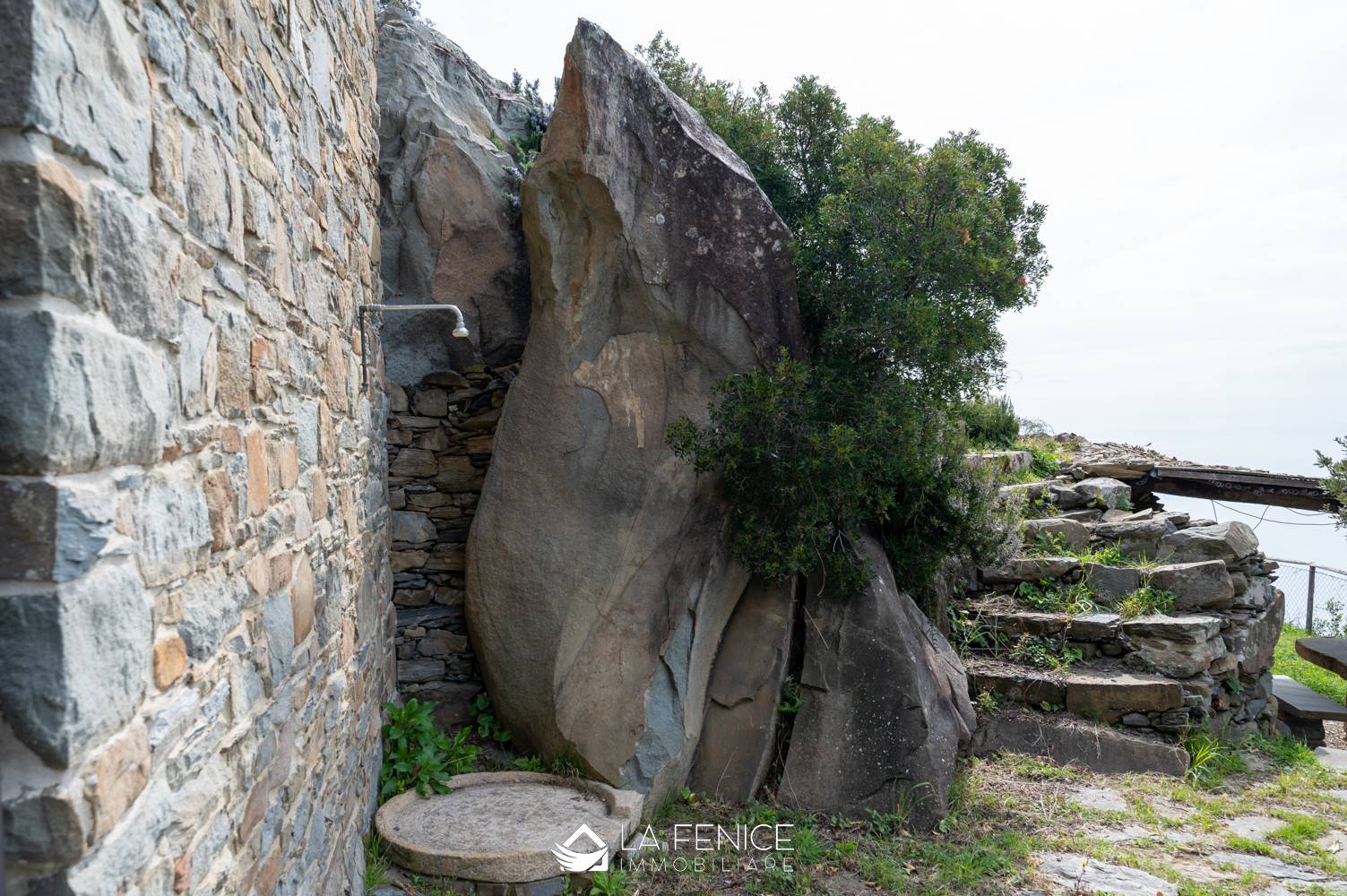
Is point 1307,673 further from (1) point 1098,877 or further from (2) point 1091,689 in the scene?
(1) point 1098,877

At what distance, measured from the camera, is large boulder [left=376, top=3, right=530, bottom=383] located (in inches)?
195

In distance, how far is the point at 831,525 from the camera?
500 centimetres

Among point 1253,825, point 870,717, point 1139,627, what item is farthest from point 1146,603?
point 870,717

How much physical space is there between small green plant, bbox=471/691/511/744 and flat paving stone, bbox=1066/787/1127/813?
132 inches

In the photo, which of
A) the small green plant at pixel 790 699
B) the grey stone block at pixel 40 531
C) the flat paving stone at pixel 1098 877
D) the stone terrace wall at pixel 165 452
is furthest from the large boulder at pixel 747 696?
the grey stone block at pixel 40 531

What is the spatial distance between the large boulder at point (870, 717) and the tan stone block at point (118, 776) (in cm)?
393

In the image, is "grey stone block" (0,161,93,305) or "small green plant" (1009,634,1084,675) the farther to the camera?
"small green plant" (1009,634,1084,675)

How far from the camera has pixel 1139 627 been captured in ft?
20.3

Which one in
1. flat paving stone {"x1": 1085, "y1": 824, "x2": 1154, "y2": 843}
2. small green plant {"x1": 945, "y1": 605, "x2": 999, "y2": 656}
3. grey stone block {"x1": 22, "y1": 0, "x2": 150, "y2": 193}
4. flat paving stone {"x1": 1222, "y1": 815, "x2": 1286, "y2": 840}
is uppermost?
grey stone block {"x1": 22, "y1": 0, "x2": 150, "y2": 193}

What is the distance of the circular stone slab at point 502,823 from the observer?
11.8 feet

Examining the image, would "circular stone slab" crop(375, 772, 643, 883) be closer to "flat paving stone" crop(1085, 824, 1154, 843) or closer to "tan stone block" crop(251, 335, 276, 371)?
"tan stone block" crop(251, 335, 276, 371)

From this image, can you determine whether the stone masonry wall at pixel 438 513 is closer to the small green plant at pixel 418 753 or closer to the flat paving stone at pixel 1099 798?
the small green plant at pixel 418 753

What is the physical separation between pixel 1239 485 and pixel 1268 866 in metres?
5.18

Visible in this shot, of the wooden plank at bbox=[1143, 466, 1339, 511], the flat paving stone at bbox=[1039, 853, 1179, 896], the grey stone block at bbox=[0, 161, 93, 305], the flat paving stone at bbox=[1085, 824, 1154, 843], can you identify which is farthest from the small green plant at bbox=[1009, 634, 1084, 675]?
the grey stone block at bbox=[0, 161, 93, 305]
